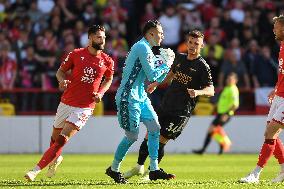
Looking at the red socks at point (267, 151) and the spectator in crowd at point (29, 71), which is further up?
the spectator in crowd at point (29, 71)

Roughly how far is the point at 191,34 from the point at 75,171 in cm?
411

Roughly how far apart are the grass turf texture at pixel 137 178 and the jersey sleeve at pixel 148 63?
5.18 ft

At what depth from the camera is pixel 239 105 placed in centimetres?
2519

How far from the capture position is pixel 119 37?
26391mm

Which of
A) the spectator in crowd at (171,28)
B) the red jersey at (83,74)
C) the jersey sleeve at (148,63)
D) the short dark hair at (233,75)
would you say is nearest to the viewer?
the jersey sleeve at (148,63)

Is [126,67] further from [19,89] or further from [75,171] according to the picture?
[19,89]

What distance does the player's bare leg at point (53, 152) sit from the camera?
13.6 metres

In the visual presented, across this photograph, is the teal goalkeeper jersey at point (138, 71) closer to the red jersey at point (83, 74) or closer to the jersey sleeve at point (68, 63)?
the red jersey at point (83, 74)

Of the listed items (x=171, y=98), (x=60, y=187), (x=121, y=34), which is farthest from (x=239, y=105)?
(x=60, y=187)

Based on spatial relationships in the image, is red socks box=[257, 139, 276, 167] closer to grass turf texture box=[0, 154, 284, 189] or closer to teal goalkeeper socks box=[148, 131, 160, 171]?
grass turf texture box=[0, 154, 284, 189]

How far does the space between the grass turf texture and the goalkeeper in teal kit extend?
0.46m

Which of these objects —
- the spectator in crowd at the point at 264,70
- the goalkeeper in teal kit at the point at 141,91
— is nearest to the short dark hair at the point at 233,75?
the spectator in crowd at the point at 264,70

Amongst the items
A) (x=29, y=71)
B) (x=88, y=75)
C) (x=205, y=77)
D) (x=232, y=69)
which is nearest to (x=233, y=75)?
(x=232, y=69)

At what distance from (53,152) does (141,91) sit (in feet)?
5.22
